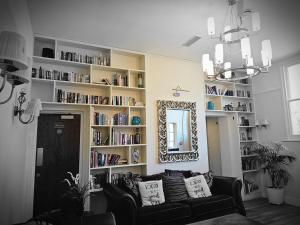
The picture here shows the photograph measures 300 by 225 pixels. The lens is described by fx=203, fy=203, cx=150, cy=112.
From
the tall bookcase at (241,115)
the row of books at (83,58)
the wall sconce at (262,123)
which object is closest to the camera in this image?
the row of books at (83,58)

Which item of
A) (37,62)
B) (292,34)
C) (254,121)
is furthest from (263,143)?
(37,62)

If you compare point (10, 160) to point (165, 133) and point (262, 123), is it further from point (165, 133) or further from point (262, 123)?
point (262, 123)

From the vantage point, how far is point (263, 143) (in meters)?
→ 5.39

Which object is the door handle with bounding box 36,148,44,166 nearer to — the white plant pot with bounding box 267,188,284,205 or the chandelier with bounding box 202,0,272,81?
the chandelier with bounding box 202,0,272,81

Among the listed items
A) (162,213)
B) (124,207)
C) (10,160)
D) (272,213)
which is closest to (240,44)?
(162,213)

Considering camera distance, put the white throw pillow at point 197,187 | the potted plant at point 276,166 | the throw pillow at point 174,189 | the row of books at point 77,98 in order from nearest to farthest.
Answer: the throw pillow at point 174,189
the white throw pillow at point 197,187
the row of books at point 77,98
the potted plant at point 276,166

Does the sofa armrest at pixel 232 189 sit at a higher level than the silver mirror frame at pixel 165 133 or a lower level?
lower

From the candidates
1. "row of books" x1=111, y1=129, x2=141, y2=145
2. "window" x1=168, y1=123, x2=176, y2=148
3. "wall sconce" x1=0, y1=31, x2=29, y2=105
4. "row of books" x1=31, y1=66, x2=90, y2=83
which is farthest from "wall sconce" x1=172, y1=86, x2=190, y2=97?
"wall sconce" x1=0, y1=31, x2=29, y2=105

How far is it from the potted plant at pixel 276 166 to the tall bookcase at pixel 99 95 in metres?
2.98

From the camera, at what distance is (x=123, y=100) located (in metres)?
4.12

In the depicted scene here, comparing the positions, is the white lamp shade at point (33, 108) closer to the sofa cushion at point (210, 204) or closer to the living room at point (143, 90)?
the living room at point (143, 90)

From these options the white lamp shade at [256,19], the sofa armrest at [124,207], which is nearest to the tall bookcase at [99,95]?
the sofa armrest at [124,207]

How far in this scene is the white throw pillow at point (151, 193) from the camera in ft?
10.1

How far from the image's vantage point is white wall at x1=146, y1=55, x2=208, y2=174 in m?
4.24
